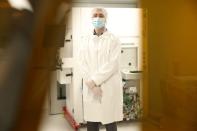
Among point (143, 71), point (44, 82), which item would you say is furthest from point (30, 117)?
point (143, 71)

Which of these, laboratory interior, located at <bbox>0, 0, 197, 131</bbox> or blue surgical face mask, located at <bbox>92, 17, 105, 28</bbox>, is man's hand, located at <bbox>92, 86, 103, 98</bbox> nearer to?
blue surgical face mask, located at <bbox>92, 17, 105, 28</bbox>

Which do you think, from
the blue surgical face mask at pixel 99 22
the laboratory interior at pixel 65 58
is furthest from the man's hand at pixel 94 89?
the laboratory interior at pixel 65 58

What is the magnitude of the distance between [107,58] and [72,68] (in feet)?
2.95

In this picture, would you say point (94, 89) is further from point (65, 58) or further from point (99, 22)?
point (65, 58)

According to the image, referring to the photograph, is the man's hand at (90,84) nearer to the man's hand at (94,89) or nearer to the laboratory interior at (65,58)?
the man's hand at (94,89)

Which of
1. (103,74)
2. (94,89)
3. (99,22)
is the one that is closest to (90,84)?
(94,89)

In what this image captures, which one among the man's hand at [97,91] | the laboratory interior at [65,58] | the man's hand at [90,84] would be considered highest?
the laboratory interior at [65,58]

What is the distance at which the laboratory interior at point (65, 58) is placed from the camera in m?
0.23

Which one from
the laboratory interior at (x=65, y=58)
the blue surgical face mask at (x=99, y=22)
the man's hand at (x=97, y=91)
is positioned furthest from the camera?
the blue surgical face mask at (x=99, y=22)

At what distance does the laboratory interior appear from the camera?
0.23 meters

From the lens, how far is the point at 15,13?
22 cm

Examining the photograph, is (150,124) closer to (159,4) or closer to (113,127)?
(159,4)

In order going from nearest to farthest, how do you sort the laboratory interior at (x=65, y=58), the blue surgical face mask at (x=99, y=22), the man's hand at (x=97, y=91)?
the laboratory interior at (x=65, y=58) < the man's hand at (x=97, y=91) < the blue surgical face mask at (x=99, y=22)

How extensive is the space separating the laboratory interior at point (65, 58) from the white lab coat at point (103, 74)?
2390 mm
